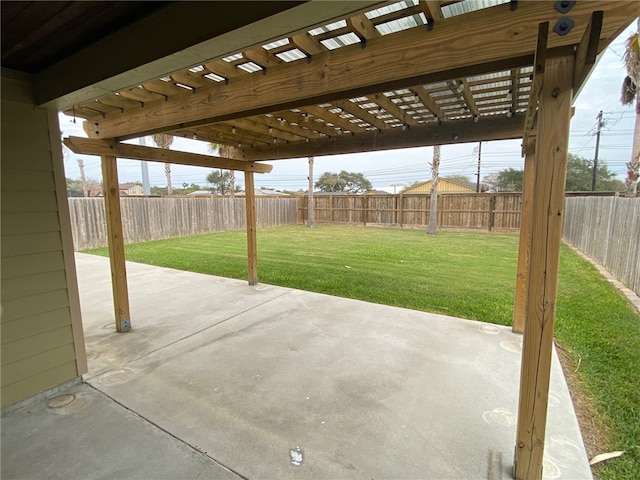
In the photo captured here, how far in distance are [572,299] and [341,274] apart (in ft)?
11.0

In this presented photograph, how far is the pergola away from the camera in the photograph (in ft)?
4.00

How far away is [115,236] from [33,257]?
112 centimetres

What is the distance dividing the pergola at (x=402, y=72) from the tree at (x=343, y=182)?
119 feet

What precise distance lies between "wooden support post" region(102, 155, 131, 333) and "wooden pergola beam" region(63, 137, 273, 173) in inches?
4.0

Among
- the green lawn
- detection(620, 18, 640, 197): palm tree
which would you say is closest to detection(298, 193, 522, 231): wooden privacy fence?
the green lawn

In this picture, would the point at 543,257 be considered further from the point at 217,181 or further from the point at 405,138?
the point at 217,181

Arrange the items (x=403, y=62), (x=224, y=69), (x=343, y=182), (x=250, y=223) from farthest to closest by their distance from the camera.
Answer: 1. (x=343, y=182)
2. (x=250, y=223)
3. (x=224, y=69)
4. (x=403, y=62)

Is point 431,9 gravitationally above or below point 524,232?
above

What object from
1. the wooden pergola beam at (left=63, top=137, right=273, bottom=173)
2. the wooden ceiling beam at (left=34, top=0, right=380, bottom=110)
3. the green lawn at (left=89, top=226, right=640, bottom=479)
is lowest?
the green lawn at (left=89, top=226, right=640, bottom=479)

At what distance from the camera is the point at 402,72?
160 centimetres

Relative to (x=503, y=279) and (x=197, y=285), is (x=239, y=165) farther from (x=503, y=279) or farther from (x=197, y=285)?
(x=503, y=279)

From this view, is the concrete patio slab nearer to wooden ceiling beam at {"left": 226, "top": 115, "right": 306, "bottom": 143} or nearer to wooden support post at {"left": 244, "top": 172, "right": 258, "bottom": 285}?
wooden support post at {"left": 244, "top": 172, "right": 258, "bottom": 285}

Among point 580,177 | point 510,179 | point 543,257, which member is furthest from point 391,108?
point 580,177

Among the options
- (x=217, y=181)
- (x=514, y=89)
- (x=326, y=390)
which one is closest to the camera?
(x=326, y=390)
